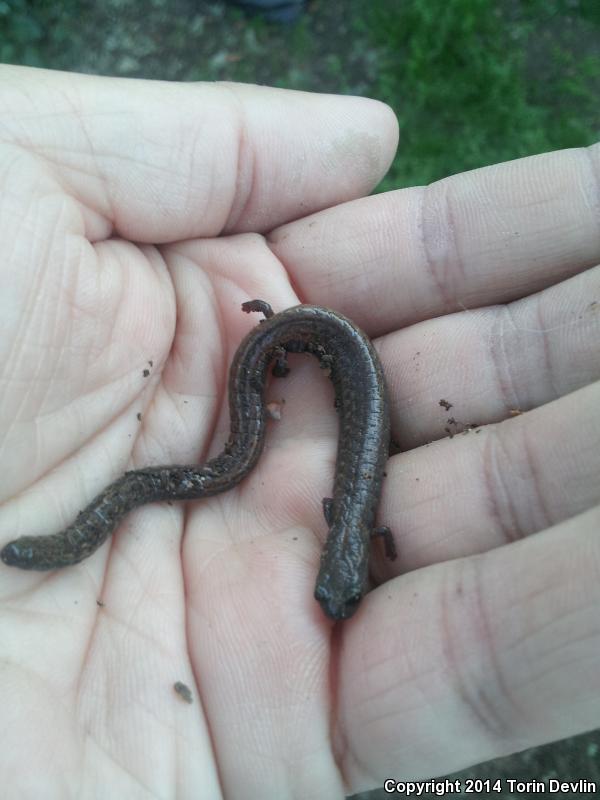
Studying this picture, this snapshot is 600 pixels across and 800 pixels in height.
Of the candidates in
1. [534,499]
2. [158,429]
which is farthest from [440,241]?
[158,429]

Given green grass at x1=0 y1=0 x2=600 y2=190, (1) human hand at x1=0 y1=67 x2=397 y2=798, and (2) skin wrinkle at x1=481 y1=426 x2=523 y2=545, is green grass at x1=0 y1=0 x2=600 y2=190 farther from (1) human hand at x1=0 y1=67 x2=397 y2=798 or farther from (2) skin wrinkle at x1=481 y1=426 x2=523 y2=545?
(2) skin wrinkle at x1=481 y1=426 x2=523 y2=545

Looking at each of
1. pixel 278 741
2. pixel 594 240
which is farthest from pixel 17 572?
pixel 594 240

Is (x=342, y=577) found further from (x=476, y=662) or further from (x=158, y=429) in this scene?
(x=158, y=429)

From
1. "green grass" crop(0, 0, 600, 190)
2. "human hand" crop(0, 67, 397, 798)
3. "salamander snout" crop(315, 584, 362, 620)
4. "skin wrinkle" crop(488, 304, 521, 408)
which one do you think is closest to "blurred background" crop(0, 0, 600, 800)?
"green grass" crop(0, 0, 600, 190)

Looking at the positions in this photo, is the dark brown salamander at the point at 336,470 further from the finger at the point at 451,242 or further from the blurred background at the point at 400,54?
the blurred background at the point at 400,54

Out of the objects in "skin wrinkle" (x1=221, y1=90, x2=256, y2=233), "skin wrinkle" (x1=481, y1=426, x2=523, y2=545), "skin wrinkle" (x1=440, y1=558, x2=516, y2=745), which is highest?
"skin wrinkle" (x1=221, y1=90, x2=256, y2=233)

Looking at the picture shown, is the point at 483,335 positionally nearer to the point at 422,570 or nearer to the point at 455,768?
the point at 422,570

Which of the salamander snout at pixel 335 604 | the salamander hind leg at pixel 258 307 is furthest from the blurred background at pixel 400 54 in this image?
the salamander snout at pixel 335 604
